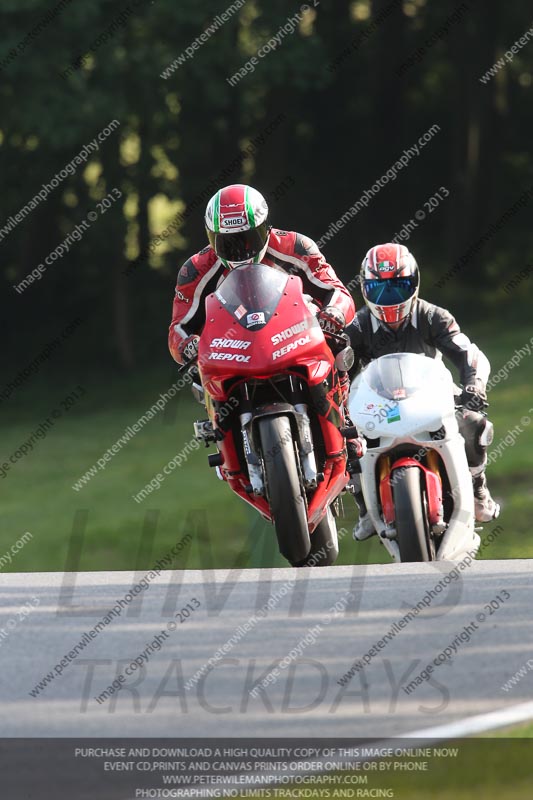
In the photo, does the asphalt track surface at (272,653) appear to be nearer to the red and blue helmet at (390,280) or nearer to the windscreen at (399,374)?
the windscreen at (399,374)

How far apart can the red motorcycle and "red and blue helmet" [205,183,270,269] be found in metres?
0.23

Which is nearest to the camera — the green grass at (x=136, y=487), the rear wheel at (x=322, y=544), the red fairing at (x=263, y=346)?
the red fairing at (x=263, y=346)

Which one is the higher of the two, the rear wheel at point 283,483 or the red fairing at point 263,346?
the red fairing at point 263,346

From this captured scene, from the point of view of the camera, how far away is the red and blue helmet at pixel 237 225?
7168 mm

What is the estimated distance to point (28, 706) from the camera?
15.4 feet

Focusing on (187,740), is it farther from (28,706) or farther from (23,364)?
(23,364)

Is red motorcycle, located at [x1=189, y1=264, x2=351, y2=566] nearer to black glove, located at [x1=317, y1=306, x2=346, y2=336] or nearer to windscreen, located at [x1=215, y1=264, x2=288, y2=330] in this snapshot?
windscreen, located at [x1=215, y1=264, x2=288, y2=330]

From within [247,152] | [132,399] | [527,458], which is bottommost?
[132,399]

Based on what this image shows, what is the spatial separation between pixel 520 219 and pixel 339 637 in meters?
27.2

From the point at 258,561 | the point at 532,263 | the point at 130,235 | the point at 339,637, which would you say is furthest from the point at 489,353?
the point at 339,637

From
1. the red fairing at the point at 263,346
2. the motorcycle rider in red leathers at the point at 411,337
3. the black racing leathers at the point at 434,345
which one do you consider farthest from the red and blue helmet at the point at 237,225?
the black racing leathers at the point at 434,345

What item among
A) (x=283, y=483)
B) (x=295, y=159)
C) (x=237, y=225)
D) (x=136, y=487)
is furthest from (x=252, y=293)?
(x=295, y=159)

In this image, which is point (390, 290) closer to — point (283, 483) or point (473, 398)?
point (473, 398)

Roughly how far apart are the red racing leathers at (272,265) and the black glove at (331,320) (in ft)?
0.87
